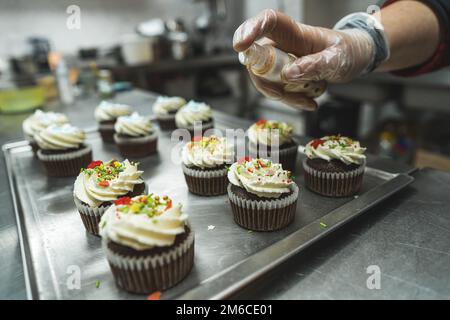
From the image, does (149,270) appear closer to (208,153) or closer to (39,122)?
(208,153)

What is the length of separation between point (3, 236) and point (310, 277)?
1.51 metres

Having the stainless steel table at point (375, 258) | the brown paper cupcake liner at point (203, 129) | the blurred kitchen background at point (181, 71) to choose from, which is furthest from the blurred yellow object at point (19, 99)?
the stainless steel table at point (375, 258)

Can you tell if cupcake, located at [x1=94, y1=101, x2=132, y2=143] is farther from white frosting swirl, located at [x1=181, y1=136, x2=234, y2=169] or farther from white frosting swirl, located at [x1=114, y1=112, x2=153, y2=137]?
white frosting swirl, located at [x1=181, y1=136, x2=234, y2=169]

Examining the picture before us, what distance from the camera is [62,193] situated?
225 centimetres

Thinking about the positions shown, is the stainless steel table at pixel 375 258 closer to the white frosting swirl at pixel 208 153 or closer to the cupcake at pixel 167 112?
the white frosting swirl at pixel 208 153

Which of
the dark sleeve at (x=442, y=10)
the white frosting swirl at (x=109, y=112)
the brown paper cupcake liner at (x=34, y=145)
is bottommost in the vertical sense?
the brown paper cupcake liner at (x=34, y=145)

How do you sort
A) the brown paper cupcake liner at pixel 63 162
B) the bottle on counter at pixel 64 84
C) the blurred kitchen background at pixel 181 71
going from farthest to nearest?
the bottle on counter at pixel 64 84
the blurred kitchen background at pixel 181 71
the brown paper cupcake liner at pixel 63 162

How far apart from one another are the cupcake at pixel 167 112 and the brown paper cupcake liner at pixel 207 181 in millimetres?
1204

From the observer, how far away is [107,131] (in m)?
3.12

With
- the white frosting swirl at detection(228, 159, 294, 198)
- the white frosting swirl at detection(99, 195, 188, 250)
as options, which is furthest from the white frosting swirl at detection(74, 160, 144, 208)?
the white frosting swirl at detection(228, 159, 294, 198)

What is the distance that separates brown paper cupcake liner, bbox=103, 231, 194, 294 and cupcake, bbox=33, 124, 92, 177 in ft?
4.22

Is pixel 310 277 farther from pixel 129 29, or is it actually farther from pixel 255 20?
pixel 129 29

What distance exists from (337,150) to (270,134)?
0.51m

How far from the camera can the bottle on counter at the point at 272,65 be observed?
186 centimetres
